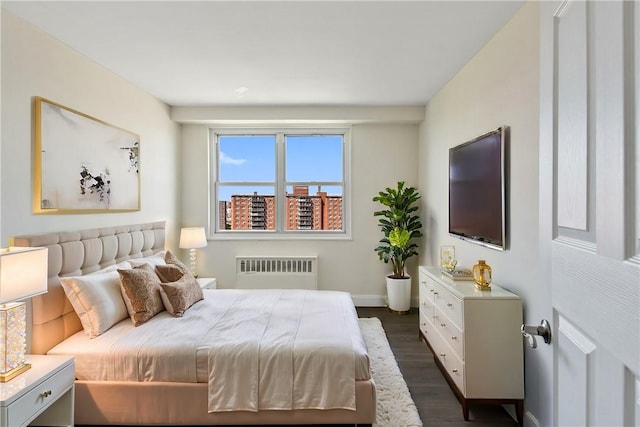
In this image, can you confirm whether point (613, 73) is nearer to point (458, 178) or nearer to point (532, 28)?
point (532, 28)

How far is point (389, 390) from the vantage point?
253cm

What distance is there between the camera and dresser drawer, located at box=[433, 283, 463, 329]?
7.48ft

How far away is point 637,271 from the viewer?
57cm

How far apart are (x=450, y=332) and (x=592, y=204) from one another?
198 centimetres

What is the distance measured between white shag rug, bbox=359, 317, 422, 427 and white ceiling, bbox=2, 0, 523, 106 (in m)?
2.61

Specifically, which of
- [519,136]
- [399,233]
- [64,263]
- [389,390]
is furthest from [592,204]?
[399,233]

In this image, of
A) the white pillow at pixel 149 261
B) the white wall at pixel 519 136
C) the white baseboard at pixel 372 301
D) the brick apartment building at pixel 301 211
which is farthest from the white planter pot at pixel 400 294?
the white pillow at pixel 149 261

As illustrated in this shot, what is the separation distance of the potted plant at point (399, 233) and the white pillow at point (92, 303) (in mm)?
2997

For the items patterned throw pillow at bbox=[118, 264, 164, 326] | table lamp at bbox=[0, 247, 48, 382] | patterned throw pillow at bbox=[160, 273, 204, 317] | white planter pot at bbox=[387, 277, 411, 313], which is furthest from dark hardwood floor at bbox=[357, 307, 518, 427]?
table lamp at bbox=[0, 247, 48, 382]

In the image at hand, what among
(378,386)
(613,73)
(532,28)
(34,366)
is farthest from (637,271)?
(34,366)

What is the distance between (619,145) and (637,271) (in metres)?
0.23

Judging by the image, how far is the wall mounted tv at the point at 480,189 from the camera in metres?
2.37

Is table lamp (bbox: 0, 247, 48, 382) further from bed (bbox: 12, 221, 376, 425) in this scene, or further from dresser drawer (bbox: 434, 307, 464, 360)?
dresser drawer (bbox: 434, 307, 464, 360)

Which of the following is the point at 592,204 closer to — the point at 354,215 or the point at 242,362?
the point at 242,362
